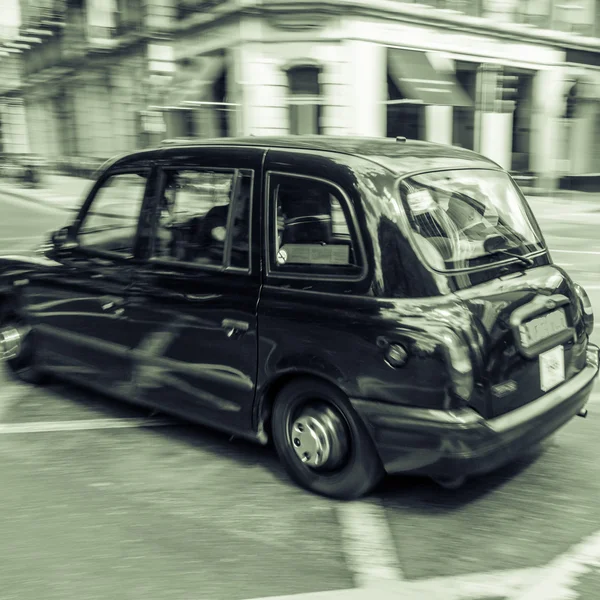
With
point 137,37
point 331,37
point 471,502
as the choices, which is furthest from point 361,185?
point 137,37

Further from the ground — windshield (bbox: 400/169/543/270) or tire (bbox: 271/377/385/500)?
windshield (bbox: 400/169/543/270)

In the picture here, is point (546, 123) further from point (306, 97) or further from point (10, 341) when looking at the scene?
point (10, 341)

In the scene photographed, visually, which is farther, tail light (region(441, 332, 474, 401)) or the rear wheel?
the rear wheel

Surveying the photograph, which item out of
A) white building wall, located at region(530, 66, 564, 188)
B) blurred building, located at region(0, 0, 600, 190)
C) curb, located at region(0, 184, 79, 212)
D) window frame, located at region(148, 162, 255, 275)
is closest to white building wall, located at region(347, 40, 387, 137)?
blurred building, located at region(0, 0, 600, 190)

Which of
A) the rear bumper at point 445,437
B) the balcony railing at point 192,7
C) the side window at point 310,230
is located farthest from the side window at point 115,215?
the balcony railing at point 192,7

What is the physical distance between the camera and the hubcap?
3.58m

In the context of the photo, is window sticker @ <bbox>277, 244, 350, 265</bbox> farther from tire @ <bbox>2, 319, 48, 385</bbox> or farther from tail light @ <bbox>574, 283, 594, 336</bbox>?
tire @ <bbox>2, 319, 48, 385</bbox>

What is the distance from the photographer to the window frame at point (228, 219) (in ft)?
12.6

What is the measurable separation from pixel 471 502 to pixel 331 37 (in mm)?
19158

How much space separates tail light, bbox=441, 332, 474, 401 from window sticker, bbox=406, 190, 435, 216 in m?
0.61

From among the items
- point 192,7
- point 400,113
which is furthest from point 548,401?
point 192,7

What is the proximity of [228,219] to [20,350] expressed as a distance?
218cm

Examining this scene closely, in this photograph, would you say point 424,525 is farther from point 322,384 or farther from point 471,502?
point 322,384

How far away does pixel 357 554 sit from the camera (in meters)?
3.18
